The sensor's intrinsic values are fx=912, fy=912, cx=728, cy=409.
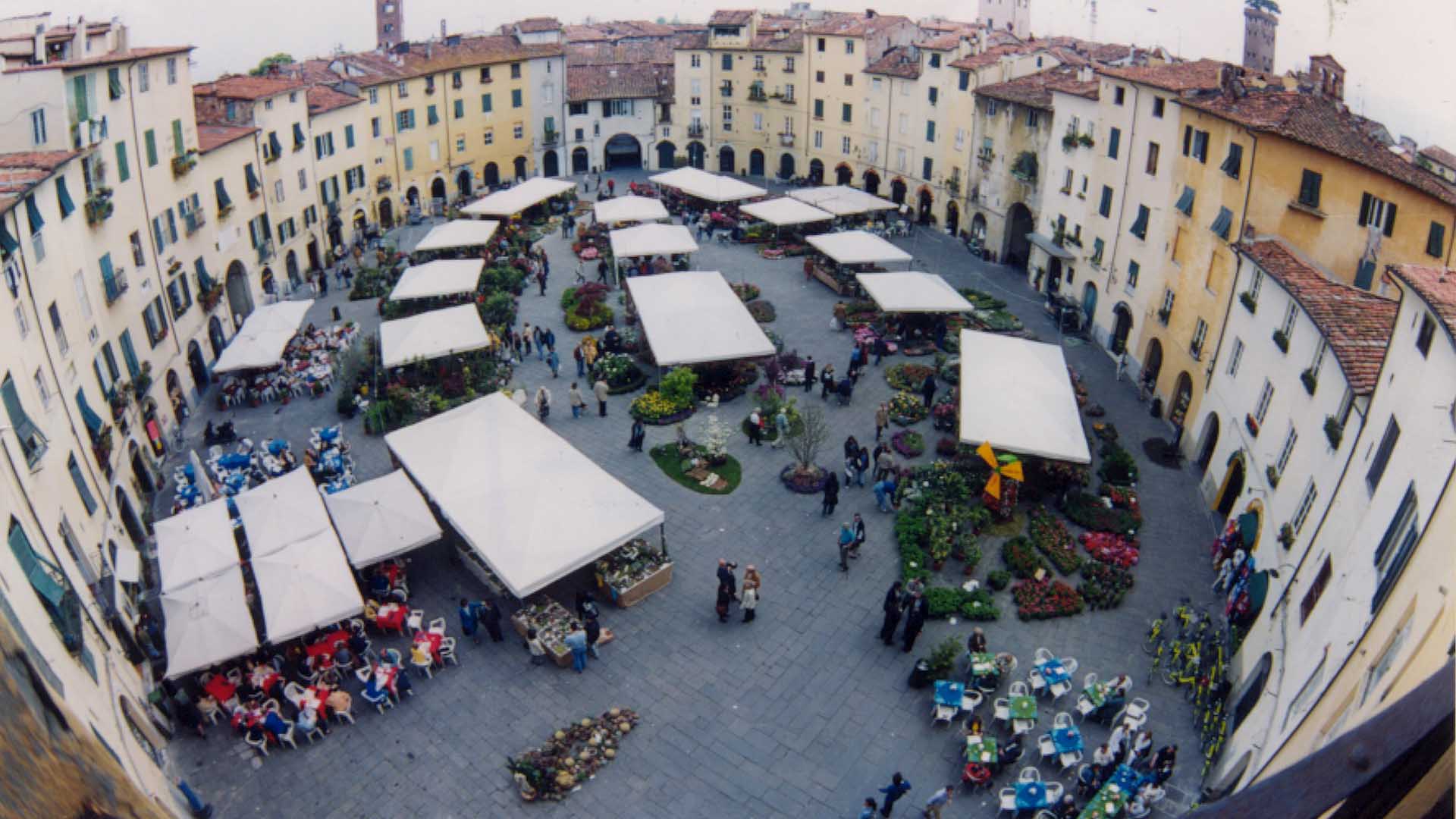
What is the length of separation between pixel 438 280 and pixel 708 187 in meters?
17.7

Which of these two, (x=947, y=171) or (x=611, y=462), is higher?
(x=947, y=171)

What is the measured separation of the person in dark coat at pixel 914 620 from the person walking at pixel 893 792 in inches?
151

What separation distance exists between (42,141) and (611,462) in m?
17.0

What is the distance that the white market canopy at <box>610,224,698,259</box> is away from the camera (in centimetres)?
3791

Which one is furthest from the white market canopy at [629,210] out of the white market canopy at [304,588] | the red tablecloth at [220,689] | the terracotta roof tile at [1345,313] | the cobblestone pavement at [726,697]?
the red tablecloth at [220,689]

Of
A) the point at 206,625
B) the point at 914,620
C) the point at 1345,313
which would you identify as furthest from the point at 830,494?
the point at 206,625

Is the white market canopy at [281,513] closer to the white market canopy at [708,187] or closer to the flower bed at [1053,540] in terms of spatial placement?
the flower bed at [1053,540]

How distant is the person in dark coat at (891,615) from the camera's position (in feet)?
61.2

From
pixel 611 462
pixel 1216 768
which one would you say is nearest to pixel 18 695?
pixel 1216 768

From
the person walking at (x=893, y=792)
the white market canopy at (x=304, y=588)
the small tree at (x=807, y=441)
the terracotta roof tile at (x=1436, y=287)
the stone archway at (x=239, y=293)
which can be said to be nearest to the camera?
the terracotta roof tile at (x=1436, y=287)

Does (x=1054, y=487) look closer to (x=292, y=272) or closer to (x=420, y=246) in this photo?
(x=420, y=246)

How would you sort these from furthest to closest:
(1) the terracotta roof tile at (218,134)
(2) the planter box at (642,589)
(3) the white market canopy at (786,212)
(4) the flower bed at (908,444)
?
(3) the white market canopy at (786,212)
(1) the terracotta roof tile at (218,134)
(4) the flower bed at (908,444)
(2) the planter box at (642,589)

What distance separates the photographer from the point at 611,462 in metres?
25.8

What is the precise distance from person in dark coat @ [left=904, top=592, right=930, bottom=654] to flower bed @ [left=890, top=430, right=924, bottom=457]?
748 centimetres
